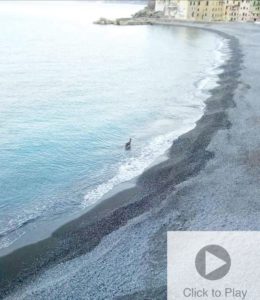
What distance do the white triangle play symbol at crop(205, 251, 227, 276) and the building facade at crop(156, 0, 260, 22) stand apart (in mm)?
163124

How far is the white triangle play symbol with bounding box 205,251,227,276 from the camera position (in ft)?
58.6

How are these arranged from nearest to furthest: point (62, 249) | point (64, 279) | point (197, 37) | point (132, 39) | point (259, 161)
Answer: point (64, 279) < point (62, 249) < point (259, 161) < point (132, 39) < point (197, 37)

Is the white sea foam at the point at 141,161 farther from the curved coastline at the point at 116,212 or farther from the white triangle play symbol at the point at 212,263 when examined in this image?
the white triangle play symbol at the point at 212,263

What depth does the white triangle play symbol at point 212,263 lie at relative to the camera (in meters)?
17.9

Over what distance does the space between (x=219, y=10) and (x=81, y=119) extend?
147190mm

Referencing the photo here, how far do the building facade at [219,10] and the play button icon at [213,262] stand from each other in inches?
6408

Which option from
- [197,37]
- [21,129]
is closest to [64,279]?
[21,129]

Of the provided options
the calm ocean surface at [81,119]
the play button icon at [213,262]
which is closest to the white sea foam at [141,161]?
the calm ocean surface at [81,119]

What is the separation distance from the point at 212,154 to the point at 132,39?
91133mm

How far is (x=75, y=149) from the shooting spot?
3481 centimetres

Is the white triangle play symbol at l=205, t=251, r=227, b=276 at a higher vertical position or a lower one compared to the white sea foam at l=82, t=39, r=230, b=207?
higher

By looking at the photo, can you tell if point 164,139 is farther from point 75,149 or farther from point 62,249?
point 62,249

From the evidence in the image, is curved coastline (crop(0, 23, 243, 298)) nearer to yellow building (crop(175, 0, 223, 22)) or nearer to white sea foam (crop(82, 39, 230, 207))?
white sea foam (crop(82, 39, 230, 207))

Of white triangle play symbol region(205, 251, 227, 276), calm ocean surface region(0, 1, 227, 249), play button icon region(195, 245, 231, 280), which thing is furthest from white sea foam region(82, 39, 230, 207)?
white triangle play symbol region(205, 251, 227, 276)
